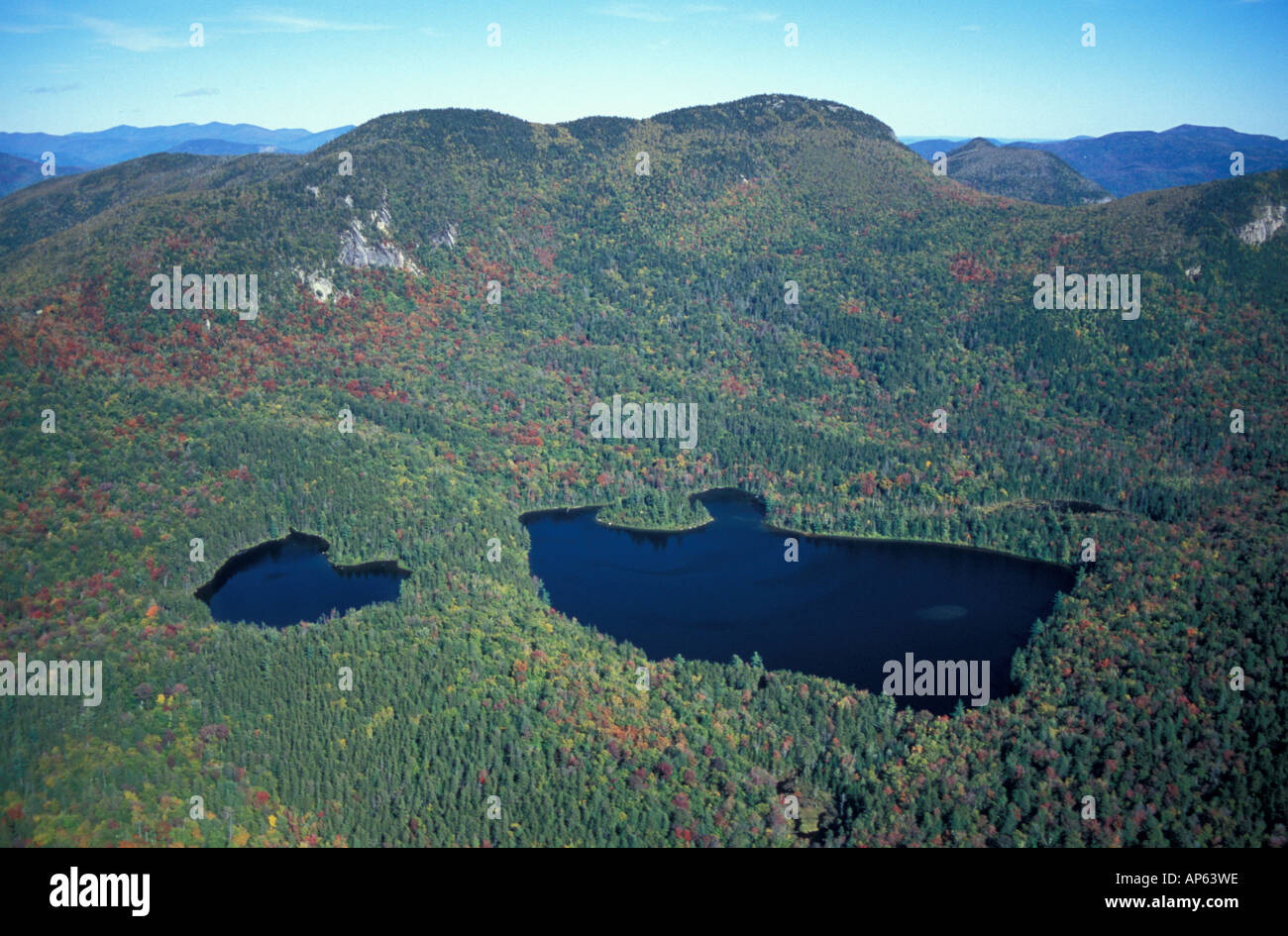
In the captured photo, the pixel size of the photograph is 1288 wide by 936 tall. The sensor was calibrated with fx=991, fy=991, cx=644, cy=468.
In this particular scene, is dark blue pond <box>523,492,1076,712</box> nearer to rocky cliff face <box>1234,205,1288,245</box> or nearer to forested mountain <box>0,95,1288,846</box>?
forested mountain <box>0,95,1288,846</box>

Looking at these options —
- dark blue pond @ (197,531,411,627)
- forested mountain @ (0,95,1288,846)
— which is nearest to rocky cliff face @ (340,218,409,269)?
forested mountain @ (0,95,1288,846)

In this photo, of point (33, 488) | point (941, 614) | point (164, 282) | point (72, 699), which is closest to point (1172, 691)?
point (941, 614)

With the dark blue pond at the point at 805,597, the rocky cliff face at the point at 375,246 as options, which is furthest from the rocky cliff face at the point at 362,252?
the dark blue pond at the point at 805,597

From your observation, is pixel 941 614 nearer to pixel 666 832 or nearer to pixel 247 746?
pixel 666 832

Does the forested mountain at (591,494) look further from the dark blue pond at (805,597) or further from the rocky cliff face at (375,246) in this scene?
the dark blue pond at (805,597)

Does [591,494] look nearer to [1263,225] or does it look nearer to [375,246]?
[375,246]
